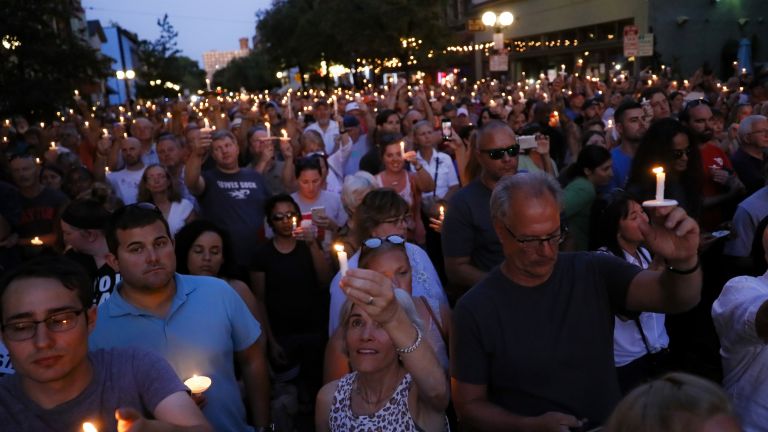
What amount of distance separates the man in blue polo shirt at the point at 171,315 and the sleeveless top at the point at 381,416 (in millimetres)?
632

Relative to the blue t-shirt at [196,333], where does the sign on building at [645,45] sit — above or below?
above

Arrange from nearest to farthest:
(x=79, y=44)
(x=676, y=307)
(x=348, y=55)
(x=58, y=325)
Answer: (x=58, y=325), (x=676, y=307), (x=79, y=44), (x=348, y=55)

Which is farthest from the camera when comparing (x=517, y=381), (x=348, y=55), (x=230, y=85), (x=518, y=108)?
(x=230, y=85)

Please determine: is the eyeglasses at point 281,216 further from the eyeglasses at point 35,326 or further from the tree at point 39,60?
the tree at point 39,60

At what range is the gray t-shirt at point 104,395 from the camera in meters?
2.39

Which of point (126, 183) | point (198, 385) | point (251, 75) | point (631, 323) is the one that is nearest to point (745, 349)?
point (631, 323)

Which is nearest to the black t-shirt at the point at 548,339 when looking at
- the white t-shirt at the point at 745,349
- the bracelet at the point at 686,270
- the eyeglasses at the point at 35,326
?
the bracelet at the point at 686,270

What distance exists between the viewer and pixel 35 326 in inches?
92.0

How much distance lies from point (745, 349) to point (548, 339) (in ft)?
2.75

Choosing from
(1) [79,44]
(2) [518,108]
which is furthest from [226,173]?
(1) [79,44]

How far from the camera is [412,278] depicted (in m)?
3.89

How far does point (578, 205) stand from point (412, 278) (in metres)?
1.91

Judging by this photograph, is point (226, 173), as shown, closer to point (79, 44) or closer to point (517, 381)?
point (517, 381)

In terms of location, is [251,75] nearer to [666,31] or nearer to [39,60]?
[666,31]
